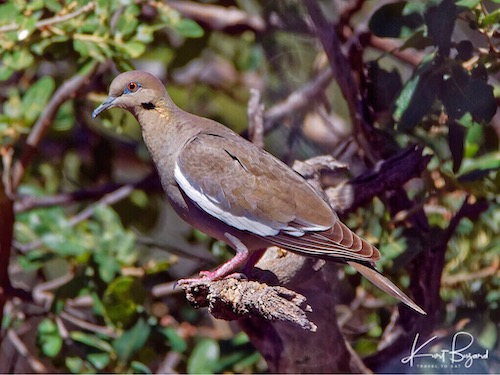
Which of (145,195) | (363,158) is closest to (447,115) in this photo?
(363,158)

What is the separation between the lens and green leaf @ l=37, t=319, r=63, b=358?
8.53ft

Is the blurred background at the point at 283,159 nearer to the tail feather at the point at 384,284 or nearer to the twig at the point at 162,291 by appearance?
the twig at the point at 162,291

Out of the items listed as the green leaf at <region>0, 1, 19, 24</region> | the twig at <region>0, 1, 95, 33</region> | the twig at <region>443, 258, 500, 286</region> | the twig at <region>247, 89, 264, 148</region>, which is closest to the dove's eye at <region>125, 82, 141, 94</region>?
the twig at <region>0, 1, 95, 33</region>

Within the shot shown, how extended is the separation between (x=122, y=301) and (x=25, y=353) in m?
0.52

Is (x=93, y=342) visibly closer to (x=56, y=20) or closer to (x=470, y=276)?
(x=56, y=20)

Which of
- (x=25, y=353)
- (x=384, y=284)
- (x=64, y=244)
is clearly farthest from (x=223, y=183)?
(x=25, y=353)

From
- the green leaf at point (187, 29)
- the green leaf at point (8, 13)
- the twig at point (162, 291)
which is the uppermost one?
the green leaf at point (8, 13)

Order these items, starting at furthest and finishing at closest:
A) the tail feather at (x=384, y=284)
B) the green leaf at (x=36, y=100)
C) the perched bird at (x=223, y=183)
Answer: the green leaf at (x=36, y=100) → the perched bird at (x=223, y=183) → the tail feather at (x=384, y=284)

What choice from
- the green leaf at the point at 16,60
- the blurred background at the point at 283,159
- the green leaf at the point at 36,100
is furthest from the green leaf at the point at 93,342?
the green leaf at the point at 16,60

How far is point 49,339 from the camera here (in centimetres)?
264

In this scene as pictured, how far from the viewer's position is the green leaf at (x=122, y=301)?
2.54m

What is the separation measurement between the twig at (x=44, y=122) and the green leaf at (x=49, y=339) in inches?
19.6

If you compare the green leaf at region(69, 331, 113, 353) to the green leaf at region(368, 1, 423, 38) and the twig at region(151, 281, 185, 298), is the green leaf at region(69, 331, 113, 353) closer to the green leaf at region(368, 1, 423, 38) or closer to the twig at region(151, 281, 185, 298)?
the twig at region(151, 281, 185, 298)

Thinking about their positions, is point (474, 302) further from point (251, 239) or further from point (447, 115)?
point (251, 239)
